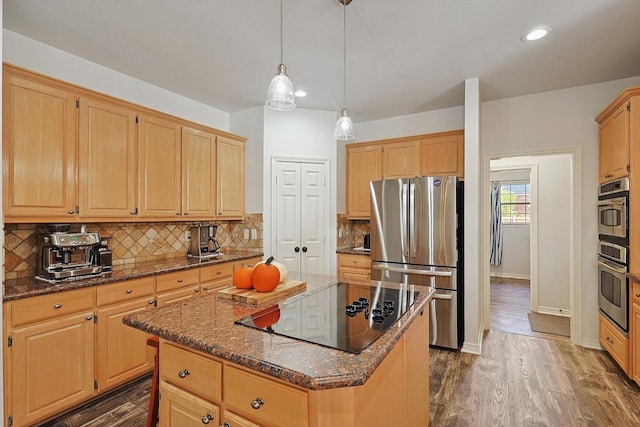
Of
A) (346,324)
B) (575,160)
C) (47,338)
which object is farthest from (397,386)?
(575,160)

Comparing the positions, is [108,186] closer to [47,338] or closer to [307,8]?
[47,338]

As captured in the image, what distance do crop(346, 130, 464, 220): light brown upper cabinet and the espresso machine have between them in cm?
298

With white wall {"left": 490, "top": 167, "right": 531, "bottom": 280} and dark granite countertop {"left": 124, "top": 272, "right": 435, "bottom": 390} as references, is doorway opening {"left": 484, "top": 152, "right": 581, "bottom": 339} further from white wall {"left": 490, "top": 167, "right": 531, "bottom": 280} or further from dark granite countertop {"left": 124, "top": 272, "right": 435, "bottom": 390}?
dark granite countertop {"left": 124, "top": 272, "right": 435, "bottom": 390}

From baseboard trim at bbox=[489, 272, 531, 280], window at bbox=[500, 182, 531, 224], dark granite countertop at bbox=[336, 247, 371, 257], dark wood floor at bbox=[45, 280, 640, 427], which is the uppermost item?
window at bbox=[500, 182, 531, 224]

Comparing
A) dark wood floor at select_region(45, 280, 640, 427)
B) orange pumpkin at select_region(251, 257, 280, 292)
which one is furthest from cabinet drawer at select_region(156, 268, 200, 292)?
orange pumpkin at select_region(251, 257, 280, 292)

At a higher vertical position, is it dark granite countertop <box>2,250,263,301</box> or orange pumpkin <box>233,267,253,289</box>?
orange pumpkin <box>233,267,253,289</box>

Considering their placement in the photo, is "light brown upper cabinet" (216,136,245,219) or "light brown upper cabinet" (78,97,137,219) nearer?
"light brown upper cabinet" (78,97,137,219)

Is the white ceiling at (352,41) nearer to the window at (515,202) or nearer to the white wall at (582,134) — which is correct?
the white wall at (582,134)

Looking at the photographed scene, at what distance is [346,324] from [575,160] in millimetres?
3506

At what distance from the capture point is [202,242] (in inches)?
141

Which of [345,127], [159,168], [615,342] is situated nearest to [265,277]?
[345,127]

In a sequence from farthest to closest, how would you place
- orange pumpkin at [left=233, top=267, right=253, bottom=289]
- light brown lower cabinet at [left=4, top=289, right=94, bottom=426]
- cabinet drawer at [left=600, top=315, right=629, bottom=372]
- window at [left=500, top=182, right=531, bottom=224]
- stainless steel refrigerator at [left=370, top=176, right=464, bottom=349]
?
1. window at [left=500, top=182, right=531, bottom=224]
2. stainless steel refrigerator at [left=370, top=176, right=464, bottom=349]
3. cabinet drawer at [left=600, top=315, right=629, bottom=372]
4. light brown lower cabinet at [left=4, top=289, right=94, bottom=426]
5. orange pumpkin at [left=233, top=267, right=253, bottom=289]

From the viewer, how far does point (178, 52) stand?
272 centimetres

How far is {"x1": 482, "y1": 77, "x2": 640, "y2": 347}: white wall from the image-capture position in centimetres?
339
